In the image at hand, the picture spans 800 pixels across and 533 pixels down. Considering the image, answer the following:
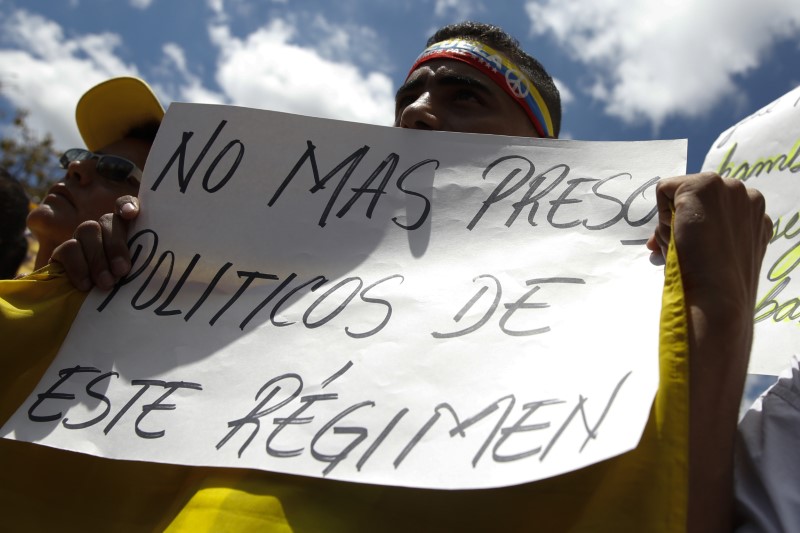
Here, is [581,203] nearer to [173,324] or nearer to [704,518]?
[704,518]

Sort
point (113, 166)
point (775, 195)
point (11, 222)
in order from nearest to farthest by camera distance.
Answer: point (775, 195), point (113, 166), point (11, 222)

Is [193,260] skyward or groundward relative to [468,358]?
skyward

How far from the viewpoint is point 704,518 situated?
0.67 m

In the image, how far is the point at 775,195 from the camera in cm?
125

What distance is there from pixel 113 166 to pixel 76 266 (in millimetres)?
704

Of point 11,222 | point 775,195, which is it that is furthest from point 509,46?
point 11,222

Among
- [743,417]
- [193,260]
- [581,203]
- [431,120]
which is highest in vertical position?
[431,120]

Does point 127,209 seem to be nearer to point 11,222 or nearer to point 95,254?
point 95,254

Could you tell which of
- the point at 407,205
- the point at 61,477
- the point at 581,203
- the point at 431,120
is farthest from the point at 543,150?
the point at 61,477

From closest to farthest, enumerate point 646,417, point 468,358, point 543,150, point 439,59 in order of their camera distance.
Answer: point 646,417, point 468,358, point 543,150, point 439,59

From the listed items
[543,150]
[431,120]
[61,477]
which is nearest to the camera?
[61,477]

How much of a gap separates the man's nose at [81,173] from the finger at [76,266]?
0.61 meters

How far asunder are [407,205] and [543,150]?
0.24 meters

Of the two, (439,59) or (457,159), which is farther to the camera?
(439,59)
